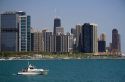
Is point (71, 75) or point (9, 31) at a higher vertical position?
point (9, 31)

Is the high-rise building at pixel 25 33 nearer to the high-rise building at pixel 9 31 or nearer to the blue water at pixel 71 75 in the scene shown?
the high-rise building at pixel 9 31

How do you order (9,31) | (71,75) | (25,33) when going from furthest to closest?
(25,33) → (9,31) → (71,75)

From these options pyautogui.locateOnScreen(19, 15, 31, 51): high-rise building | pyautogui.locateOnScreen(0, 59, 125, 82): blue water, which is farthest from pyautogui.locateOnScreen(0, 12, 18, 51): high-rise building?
pyautogui.locateOnScreen(0, 59, 125, 82): blue water

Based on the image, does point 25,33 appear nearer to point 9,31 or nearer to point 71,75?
point 9,31

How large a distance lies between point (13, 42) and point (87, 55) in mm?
21486

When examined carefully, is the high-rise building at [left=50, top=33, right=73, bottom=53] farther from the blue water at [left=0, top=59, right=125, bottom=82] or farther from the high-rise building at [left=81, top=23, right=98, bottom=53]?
the blue water at [left=0, top=59, right=125, bottom=82]

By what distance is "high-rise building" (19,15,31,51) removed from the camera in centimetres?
13325

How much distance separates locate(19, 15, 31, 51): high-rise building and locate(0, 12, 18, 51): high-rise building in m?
1.24

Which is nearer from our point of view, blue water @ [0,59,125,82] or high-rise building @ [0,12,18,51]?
blue water @ [0,59,125,82]

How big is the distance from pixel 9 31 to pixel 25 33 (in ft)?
13.3

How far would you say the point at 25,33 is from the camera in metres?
135

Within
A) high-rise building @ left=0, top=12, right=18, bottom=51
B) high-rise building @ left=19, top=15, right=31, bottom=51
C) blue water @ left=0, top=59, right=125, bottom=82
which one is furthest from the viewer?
high-rise building @ left=19, top=15, right=31, bottom=51

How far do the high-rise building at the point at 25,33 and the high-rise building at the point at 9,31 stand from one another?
1240mm

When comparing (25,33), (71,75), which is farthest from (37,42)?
(71,75)
